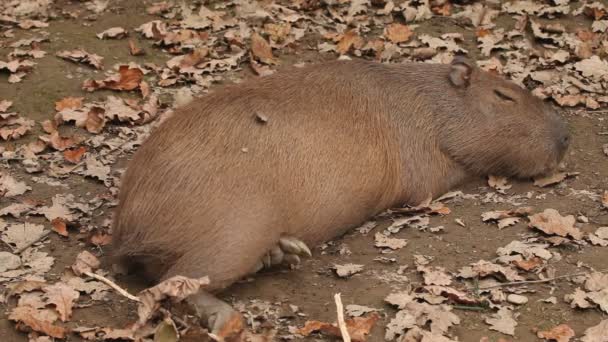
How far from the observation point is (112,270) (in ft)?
15.2

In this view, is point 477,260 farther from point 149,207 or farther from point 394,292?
point 149,207

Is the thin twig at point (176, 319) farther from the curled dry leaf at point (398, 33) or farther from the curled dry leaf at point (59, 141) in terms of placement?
the curled dry leaf at point (398, 33)

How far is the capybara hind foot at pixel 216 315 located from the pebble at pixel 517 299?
132cm

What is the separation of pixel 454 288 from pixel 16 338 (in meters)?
2.14

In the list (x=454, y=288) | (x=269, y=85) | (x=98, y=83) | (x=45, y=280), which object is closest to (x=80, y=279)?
(x=45, y=280)

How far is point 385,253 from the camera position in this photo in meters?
4.81

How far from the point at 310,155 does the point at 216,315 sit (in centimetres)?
112

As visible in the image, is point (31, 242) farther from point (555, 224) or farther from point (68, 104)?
point (555, 224)

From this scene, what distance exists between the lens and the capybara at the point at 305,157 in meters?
4.32

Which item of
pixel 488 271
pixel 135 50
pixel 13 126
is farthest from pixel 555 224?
pixel 135 50

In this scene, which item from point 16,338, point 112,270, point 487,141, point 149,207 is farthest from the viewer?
point 487,141

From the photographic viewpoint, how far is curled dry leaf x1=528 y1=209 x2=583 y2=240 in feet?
15.7

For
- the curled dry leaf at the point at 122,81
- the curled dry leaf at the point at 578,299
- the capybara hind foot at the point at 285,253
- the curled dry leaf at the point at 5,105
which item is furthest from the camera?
the curled dry leaf at the point at 122,81

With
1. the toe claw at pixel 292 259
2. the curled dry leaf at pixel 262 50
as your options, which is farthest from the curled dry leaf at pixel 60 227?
the curled dry leaf at pixel 262 50
